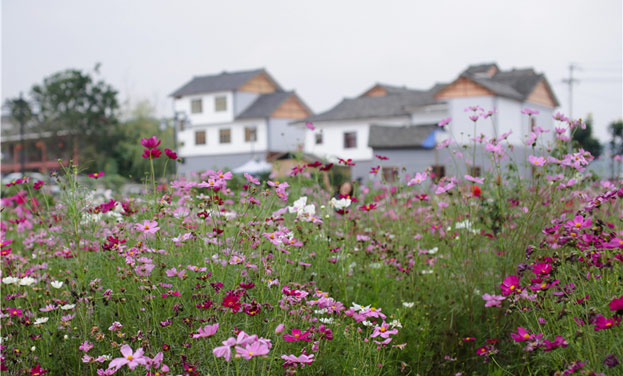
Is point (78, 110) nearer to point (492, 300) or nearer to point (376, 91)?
point (376, 91)

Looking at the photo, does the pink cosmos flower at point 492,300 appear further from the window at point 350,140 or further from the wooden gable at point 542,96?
the window at point 350,140

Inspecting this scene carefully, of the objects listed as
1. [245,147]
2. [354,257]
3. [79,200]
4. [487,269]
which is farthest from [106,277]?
[245,147]

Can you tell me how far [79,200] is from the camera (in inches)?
121

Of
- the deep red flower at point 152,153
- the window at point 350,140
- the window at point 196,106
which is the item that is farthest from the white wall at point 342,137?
the deep red flower at point 152,153

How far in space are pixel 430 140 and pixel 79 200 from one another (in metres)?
13.4

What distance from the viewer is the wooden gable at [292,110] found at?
3405 centimetres

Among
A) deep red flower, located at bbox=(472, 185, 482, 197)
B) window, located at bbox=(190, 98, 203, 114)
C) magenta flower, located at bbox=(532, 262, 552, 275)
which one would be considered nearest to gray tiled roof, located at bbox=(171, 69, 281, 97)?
window, located at bbox=(190, 98, 203, 114)

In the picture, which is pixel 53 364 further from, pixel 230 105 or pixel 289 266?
pixel 230 105

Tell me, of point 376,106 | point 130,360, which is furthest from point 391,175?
point 376,106

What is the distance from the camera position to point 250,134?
3412cm

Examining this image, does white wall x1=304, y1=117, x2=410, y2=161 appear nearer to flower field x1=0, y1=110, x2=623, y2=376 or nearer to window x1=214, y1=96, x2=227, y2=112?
window x1=214, y1=96, x2=227, y2=112

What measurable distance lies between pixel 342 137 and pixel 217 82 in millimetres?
10320

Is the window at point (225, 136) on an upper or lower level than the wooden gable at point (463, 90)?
lower

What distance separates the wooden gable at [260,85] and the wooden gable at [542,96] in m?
16.1
